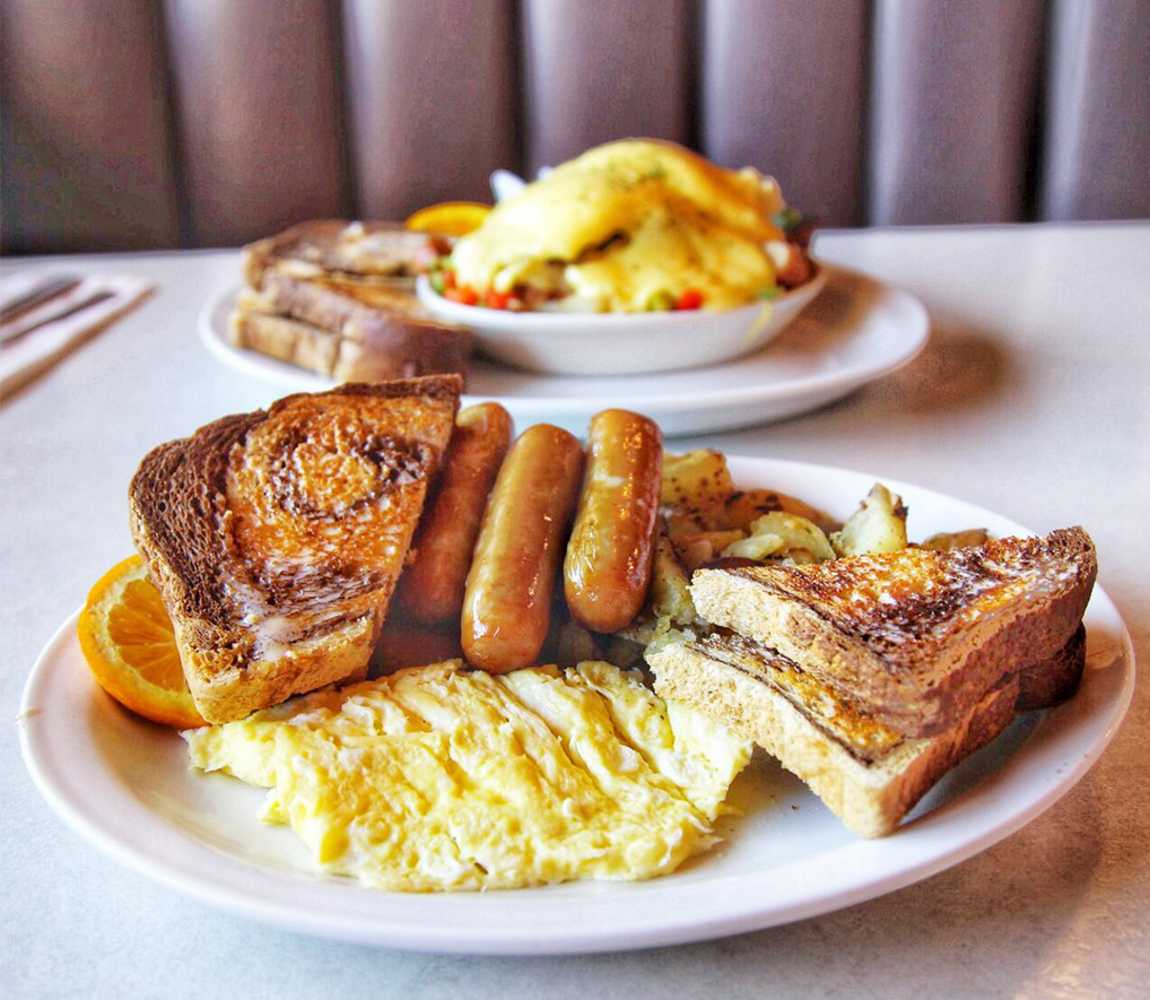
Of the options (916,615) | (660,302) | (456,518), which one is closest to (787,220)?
(660,302)

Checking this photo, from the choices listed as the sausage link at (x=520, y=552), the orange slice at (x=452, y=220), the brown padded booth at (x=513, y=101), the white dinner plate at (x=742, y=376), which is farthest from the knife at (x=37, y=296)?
the sausage link at (x=520, y=552)

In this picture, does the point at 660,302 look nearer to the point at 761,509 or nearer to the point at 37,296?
the point at 761,509

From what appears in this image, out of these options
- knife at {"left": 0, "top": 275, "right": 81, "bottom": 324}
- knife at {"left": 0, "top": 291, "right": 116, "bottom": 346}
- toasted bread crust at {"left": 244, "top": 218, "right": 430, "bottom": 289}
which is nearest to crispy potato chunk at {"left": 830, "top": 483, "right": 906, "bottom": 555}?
toasted bread crust at {"left": 244, "top": 218, "right": 430, "bottom": 289}

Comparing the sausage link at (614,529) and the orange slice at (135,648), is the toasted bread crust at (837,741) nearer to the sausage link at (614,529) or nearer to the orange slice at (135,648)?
the sausage link at (614,529)

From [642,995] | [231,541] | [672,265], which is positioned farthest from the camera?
[672,265]

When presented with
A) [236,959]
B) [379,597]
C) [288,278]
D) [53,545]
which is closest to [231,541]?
[379,597]

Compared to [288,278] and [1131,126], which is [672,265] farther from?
[1131,126]
